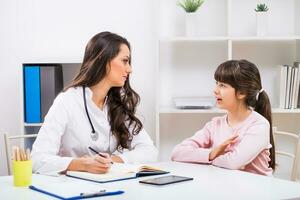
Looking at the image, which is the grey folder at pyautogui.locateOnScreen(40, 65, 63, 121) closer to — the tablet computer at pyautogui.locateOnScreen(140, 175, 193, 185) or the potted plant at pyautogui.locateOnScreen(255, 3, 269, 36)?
the potted plant at pyautogui.locateOnScreen(255, 3, 269, 36)

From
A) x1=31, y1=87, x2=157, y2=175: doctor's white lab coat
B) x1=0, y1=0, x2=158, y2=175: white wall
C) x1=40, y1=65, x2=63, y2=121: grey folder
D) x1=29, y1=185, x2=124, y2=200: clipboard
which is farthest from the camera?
x1=0, y1=0, x2=158, y2=175: white wall

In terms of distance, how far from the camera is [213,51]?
3641mm

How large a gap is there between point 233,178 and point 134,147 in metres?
0.69

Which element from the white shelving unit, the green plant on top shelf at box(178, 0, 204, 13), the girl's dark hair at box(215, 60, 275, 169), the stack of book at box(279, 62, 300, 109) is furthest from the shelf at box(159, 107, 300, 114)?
the girl's dark hair at box(215, 60, 275, 169)

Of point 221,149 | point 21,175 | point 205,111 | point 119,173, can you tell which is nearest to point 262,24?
point 205,111

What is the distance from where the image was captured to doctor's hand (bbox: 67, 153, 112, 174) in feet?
6.70

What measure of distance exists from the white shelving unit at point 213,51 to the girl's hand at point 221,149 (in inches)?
50.7

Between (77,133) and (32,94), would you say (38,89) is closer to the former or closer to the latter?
(32,94)

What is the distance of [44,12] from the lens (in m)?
3.61

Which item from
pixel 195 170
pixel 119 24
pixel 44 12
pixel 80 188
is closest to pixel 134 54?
pixel 119 24

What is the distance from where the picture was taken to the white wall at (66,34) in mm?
3604

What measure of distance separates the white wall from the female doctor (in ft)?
3.30

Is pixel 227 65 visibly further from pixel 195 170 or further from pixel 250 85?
pixel 195 170

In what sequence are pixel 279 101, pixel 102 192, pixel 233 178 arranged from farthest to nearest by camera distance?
pixel 279 101
pixel 233 178
pixel 102 192
